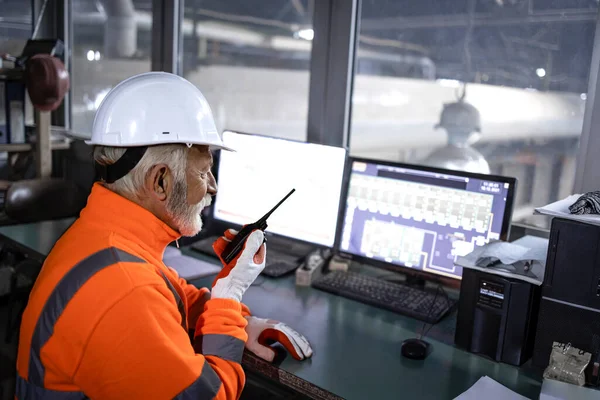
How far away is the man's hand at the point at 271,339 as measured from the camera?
1.40 m

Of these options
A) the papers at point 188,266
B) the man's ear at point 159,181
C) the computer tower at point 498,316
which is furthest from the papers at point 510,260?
the papers at point 188,266

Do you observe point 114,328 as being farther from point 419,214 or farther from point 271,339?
point 419,214

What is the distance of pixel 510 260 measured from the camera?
149 centimetres

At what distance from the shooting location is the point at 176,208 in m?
1.26

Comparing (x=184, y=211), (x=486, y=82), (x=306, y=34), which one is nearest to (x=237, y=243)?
(x=184, y=211)

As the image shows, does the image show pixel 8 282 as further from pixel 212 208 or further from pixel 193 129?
pixel 193 129

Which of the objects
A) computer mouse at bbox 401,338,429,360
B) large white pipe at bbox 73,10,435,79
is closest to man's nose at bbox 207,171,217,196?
computer mouse at bbox 401,338,429,360

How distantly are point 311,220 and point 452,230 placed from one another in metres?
0.52

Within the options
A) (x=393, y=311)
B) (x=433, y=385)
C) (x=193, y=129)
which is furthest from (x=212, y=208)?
(x=433, y=385)

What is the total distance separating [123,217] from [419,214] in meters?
0.97

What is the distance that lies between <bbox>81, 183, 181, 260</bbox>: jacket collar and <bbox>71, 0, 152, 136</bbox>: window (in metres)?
2.26

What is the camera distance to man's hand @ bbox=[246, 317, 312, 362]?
1.40 metres

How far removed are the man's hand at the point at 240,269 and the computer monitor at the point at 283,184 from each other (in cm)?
57

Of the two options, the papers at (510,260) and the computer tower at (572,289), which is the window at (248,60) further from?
the computer tower at (572,289)
